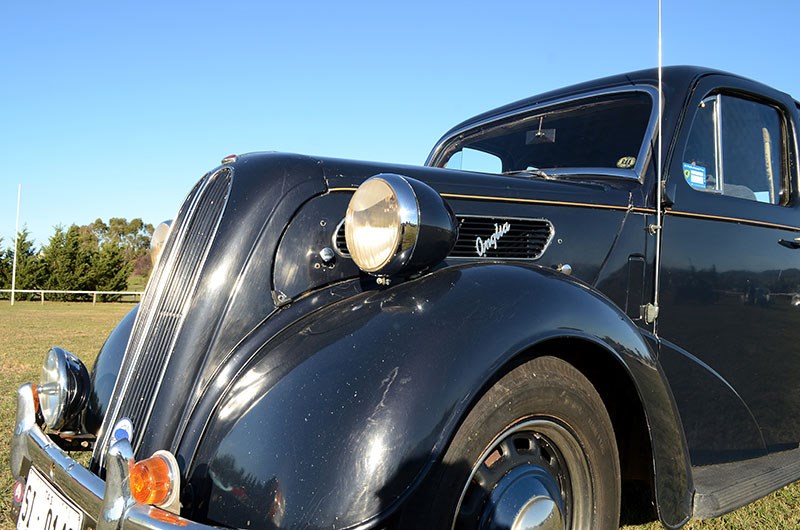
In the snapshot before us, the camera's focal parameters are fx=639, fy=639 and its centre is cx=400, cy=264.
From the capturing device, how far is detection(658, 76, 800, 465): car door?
267 cm

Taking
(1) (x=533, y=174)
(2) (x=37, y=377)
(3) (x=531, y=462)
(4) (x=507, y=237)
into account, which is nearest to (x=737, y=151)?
(1) (x=533, y=174)

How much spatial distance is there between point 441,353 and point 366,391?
217 mm

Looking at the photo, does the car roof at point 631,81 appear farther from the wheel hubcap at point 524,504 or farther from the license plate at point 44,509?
the license plate at point 44,509

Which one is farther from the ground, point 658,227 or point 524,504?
point 658,227

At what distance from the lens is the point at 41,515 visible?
1904mm

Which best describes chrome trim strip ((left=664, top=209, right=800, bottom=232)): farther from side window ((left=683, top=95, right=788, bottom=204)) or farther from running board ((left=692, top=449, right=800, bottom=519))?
running board ((left=692, top=449, right=800, bottom=519))

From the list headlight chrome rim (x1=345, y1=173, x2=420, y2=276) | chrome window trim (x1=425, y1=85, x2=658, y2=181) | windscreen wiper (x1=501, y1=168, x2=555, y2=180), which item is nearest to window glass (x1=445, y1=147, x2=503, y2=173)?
chrome window trim (x1=425, y1=85, x2=658, y2=181)

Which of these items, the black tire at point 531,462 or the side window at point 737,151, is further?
the side window at point 737,151

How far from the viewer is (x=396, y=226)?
1770 millimetres

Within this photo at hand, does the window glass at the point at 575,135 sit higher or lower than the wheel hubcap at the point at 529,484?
higher

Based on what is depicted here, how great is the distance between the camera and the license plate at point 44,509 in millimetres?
1746

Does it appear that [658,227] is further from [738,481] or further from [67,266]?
[67,266]

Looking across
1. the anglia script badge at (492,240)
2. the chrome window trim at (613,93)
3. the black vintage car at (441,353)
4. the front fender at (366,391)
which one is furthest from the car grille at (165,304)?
Answer: the chrome window trim at (613,93)

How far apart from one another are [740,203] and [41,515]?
118 inches
